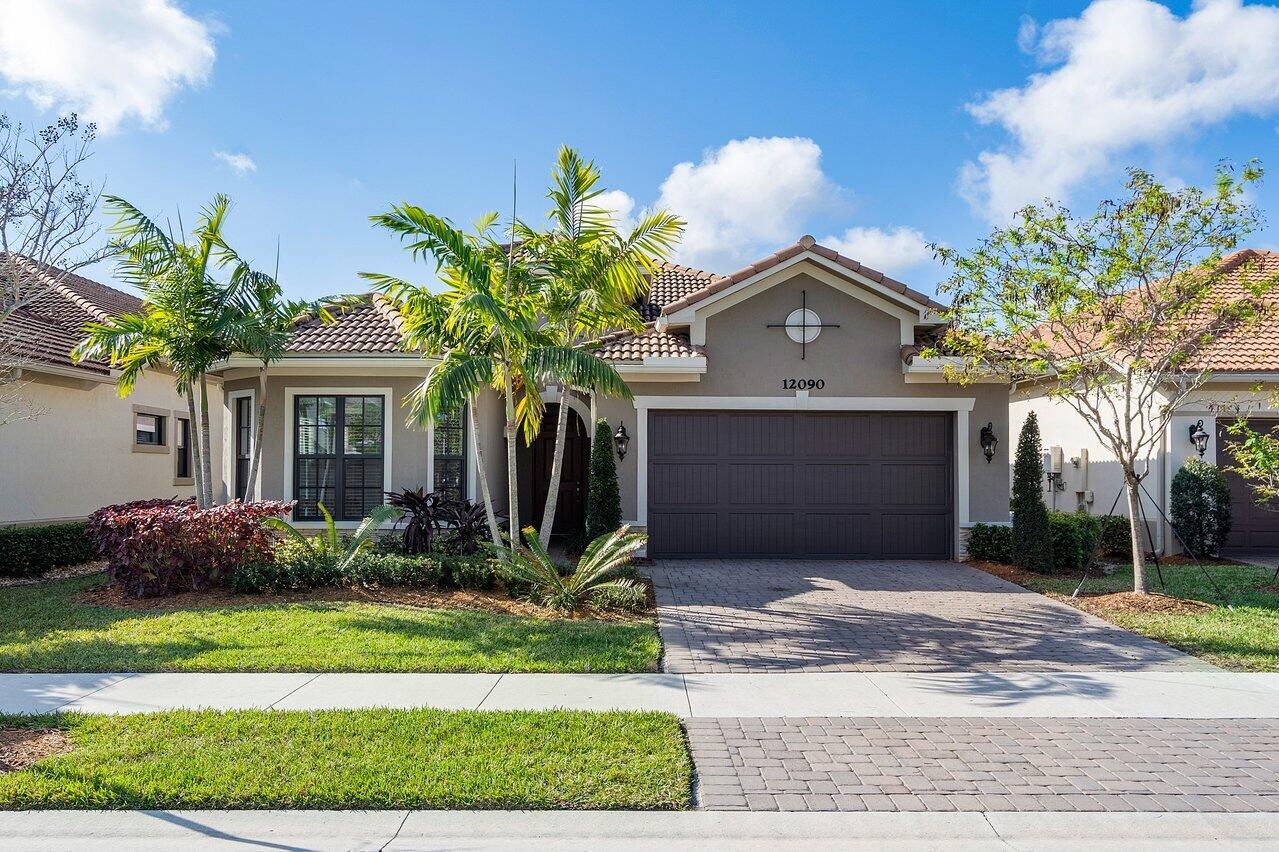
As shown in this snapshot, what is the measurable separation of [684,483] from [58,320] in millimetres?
12738

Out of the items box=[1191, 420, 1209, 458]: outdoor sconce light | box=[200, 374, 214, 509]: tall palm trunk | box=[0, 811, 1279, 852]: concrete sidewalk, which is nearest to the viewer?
box=[0, 811, 1279, 852]: concrete sidewalk

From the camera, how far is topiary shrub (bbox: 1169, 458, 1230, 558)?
12.7 meters

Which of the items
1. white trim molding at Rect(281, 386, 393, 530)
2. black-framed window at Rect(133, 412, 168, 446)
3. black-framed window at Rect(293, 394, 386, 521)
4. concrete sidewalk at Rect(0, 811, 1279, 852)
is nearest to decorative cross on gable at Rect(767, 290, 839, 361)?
white trim molding at Rect(281, 386, 393, 530)

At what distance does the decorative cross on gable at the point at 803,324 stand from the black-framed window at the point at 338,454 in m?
6.67

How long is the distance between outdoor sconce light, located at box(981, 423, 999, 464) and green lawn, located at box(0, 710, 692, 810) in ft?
29.5

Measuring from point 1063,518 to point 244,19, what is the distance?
1356 centimetres

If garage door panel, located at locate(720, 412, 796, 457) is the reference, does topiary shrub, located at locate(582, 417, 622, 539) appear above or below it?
A: below

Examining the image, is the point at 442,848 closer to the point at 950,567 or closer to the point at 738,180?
the point at 950,567

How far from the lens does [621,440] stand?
1229 centimetres

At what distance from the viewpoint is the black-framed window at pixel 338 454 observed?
12531 mm

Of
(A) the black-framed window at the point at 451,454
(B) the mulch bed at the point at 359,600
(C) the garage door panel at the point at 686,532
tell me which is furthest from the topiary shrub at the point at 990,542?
(A) the black-framed window at the point at 451,454

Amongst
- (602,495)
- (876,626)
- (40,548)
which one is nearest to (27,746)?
(876,626)

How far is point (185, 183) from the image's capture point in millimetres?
11234

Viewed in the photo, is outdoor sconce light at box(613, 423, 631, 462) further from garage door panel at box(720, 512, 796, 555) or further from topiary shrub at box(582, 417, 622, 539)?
garage door panel at box(720, 512, 796, 555)
